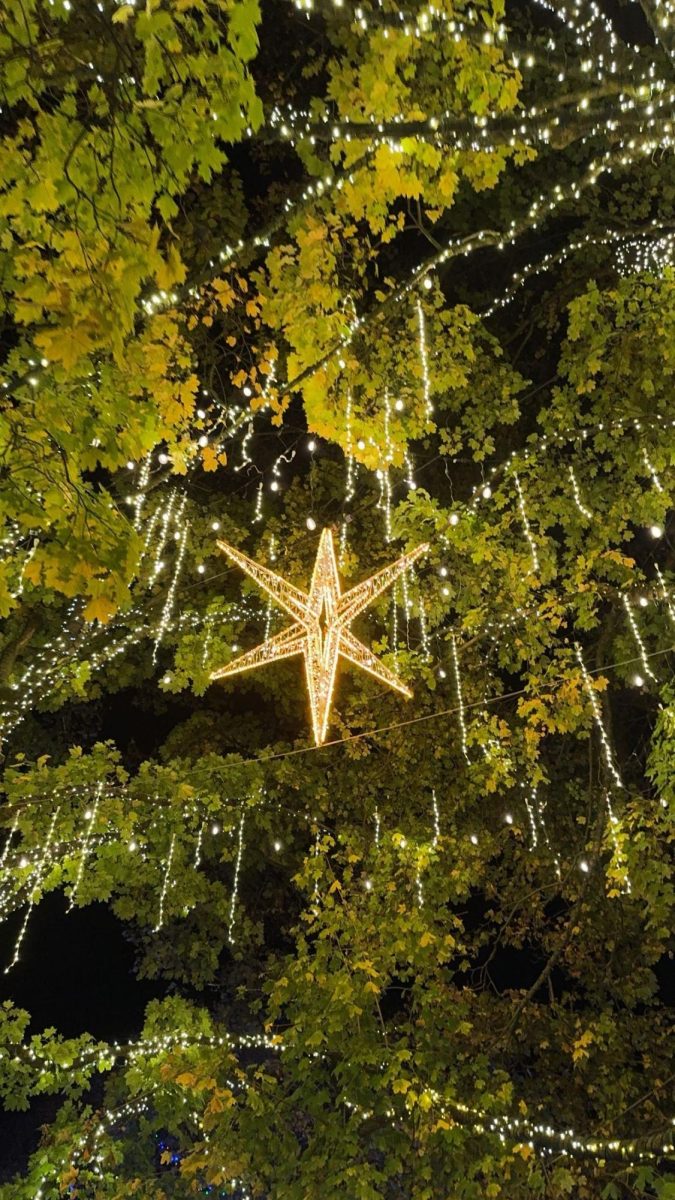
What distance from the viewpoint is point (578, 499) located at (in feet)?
20.6

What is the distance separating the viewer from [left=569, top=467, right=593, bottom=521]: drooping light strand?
6.13 metres

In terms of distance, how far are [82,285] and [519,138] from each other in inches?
88.1

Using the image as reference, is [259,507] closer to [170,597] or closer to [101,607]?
[170,597]

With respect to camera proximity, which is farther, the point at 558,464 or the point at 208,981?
the point at 208,981

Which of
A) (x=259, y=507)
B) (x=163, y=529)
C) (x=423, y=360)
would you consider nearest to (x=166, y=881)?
(x=163, y=529)

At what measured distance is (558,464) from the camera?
6668 mm

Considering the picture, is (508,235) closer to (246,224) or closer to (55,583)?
(55,583)

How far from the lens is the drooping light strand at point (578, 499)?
20.1 feet

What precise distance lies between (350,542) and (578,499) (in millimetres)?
2616

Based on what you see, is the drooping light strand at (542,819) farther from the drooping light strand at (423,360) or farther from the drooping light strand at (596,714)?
the drooping light strand at (423,360)

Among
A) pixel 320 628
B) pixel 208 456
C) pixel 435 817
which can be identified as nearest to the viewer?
pixel 320 628

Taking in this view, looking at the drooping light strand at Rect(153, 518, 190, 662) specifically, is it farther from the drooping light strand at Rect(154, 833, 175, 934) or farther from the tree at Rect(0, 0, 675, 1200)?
the drooping light strand at Rect(154, 833, 175, 934)

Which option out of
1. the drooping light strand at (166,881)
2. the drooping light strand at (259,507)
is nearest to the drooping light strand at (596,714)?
the drooping light strand at (259,507)

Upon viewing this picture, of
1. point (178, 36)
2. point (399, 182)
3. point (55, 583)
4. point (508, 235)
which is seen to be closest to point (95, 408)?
point (55, 583)
